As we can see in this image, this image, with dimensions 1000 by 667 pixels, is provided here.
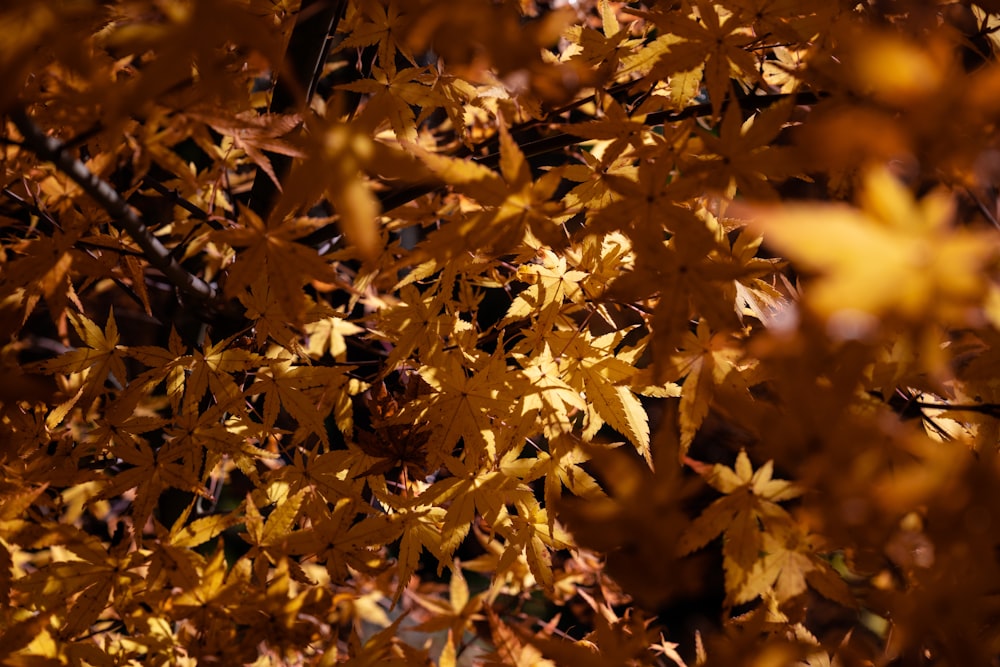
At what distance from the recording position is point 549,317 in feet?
2.89

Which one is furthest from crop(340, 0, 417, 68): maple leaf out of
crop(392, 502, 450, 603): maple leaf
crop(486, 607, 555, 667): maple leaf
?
crop(486, 607, 555, 667): maple leaf

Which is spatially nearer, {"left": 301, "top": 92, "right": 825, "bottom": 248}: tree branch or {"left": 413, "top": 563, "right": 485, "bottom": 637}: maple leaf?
{"left": 301, "top": 92, "right": 825, "bottom": 248}: tree branch

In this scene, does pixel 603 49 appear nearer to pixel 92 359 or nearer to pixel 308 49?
pixel 308 49

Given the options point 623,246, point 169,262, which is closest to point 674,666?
point 623,246

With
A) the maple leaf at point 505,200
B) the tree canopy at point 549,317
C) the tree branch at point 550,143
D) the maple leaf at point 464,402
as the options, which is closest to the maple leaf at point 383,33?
the tree canopy at point 549,317

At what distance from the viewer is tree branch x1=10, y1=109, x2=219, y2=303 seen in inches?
23.2

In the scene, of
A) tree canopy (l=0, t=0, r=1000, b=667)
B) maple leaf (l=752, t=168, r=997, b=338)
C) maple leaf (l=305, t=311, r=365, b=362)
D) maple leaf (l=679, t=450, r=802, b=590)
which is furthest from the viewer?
maple leaf (l=305, t=311, r=365, b=362)

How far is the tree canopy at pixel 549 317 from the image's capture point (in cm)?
42

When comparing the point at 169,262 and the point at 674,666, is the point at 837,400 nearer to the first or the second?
the point at 169,262

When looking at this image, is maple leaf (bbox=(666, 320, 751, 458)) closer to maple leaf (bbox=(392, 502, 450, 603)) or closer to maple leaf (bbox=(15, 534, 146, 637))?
maple leaf (bbox=(392, 502, 450, 603))

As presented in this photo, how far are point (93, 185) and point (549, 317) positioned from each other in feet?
1.94

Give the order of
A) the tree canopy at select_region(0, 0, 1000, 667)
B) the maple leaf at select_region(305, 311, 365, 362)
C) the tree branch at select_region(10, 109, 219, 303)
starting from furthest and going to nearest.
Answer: the maple leaf at select_region(305, 311, 365, 362) → the tree branch at select_region(10, 109, 219, 303) → the tree canopy at select_region(0, 0, 1000, 667)

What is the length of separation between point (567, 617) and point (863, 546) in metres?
2.33

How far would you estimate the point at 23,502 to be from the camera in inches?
31.7
